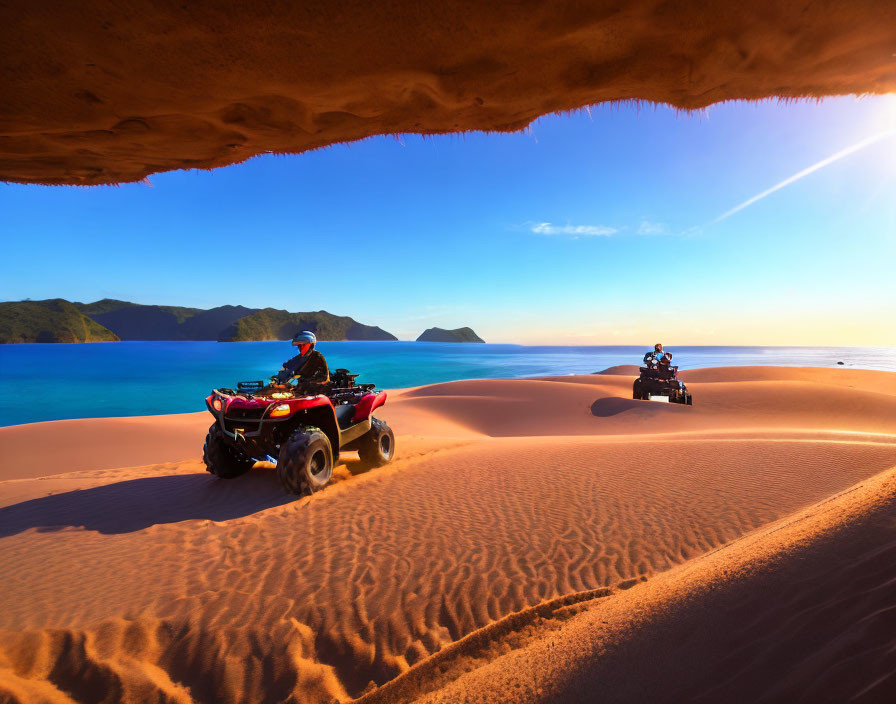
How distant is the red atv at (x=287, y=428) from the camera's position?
5.35 m

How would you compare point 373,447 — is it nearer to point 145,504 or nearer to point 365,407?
point 365,407

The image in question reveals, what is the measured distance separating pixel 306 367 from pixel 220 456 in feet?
6.59

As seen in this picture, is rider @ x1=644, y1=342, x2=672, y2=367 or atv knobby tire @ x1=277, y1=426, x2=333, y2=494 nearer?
atv knobby tire @ x1=277, y1=426, x2=333, y2=494

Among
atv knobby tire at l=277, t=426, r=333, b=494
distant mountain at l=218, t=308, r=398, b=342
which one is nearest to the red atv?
atv knobby tire at l=277, t=426, r=333, b=494

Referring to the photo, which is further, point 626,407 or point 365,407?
point 626,407

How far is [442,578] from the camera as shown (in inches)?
145

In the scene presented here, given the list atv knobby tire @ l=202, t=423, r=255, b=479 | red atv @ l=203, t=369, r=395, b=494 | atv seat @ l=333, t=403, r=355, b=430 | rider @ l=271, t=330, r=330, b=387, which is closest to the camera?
red atv @ l=203, t=369, r=395, b=494

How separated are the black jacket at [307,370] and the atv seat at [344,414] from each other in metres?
0.62

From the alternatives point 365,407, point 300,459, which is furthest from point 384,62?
point 365,407

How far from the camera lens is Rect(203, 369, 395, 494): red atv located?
5.35 m

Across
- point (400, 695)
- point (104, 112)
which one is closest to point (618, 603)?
point (400, 695)

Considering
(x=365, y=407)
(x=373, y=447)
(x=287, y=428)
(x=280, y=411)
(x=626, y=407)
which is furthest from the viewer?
(x=626, y=407)

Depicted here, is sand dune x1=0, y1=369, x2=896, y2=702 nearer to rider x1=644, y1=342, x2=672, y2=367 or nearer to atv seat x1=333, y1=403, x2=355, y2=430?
atv seat x1=333, y1=403, x2=355, y2=430

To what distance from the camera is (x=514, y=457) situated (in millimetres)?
7895
